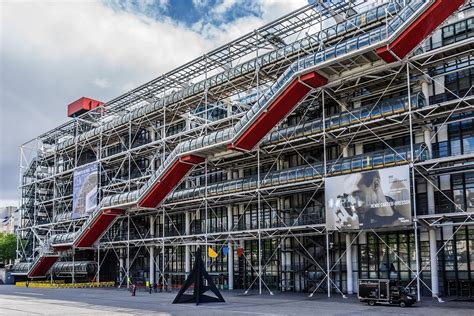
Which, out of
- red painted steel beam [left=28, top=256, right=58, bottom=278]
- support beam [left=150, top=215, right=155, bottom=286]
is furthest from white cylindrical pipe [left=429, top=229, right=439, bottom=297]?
red painted steel beam [left=28, top=256, right=58, bottom=278]

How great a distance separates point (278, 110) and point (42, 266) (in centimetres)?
2856

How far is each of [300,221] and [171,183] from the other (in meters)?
9.64

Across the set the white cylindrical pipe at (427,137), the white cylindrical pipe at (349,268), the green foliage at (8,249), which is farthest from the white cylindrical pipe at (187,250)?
the green foliage at (8,249)

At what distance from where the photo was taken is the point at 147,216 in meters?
42.5

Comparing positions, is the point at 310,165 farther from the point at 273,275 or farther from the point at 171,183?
the point at 171,183

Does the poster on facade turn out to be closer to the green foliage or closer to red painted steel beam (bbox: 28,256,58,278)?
red painted steel beam (bbox: 28,256,58,278)

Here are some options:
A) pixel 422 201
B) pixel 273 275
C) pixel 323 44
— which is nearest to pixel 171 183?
pixel 273 275

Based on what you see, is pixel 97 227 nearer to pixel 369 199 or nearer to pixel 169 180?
pixel 169 180

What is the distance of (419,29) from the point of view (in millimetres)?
22781

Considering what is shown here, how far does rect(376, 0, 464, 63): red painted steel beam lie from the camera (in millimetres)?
22234

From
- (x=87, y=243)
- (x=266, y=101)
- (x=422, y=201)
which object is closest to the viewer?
(x=422, y=201)

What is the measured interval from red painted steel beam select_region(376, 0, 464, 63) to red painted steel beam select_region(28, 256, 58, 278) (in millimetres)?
33510

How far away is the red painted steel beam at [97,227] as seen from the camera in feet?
127

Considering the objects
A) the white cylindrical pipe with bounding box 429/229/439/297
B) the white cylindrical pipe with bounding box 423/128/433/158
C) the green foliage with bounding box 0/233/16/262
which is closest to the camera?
the white cylindrical pipe with bounding box 429/229/439/297
